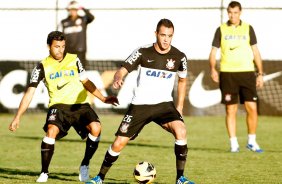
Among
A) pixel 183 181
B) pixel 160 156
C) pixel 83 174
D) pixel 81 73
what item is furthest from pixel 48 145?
pixel 160 156

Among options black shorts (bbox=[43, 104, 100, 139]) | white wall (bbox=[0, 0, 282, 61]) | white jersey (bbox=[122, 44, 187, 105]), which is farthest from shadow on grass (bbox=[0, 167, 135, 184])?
white wall (bbox=[0, 0, 282, 61])

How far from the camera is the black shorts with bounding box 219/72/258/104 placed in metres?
15.9

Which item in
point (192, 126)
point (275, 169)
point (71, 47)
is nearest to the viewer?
point (275, 169)

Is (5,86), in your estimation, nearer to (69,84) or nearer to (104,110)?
(104,110)

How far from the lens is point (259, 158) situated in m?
14.8

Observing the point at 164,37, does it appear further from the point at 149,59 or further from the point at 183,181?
the point at 183,181

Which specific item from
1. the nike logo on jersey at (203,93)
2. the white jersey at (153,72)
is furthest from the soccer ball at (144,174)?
the nike logo on jersey at (203,93)

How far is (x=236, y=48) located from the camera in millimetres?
15891

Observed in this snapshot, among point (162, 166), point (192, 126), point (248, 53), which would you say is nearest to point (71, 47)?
point (192, 126)

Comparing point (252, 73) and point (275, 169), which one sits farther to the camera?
point (252, 73)

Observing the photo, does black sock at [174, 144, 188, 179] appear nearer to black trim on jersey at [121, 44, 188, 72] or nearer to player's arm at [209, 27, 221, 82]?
black trim on jersey at [121, 44, 188, 72]

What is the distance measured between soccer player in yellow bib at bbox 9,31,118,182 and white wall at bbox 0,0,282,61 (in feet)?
58.4

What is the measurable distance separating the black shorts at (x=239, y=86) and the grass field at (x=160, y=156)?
0.91 metres

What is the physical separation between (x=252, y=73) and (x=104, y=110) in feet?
27.5
